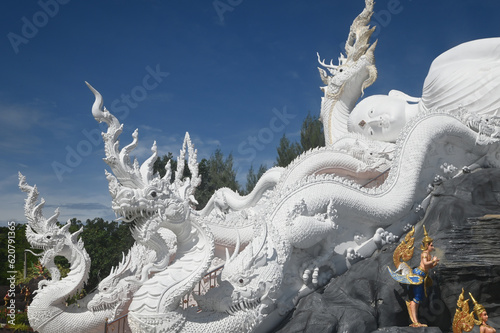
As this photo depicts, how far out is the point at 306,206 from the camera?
19.1 ft

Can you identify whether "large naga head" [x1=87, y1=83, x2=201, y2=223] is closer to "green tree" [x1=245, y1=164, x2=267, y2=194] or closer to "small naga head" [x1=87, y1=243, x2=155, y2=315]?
"small naga head" [x1=87, y1=243, x2=155, y2=315]

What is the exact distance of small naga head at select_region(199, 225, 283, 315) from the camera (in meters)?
5.02

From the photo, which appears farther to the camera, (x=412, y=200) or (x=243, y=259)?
(x=412, y=200)

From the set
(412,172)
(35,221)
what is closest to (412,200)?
(412,172)

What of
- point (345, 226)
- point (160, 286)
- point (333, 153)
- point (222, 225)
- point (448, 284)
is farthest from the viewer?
point (333, 153)

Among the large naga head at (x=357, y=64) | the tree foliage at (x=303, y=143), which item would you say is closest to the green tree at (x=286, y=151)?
the tree foliage at (x=303, y=143)

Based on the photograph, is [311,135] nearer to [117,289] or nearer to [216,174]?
[216,174]

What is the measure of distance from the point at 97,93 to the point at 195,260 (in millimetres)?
2292

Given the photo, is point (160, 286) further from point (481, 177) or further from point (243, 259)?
point (481, 177)

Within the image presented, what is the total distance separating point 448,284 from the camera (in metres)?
5.59

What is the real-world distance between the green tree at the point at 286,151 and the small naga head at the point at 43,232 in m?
15.5

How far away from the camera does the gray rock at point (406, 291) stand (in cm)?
500

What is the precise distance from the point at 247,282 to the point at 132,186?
1767 millimetres

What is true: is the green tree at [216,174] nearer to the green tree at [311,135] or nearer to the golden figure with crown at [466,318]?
the green tree at [311,135]
